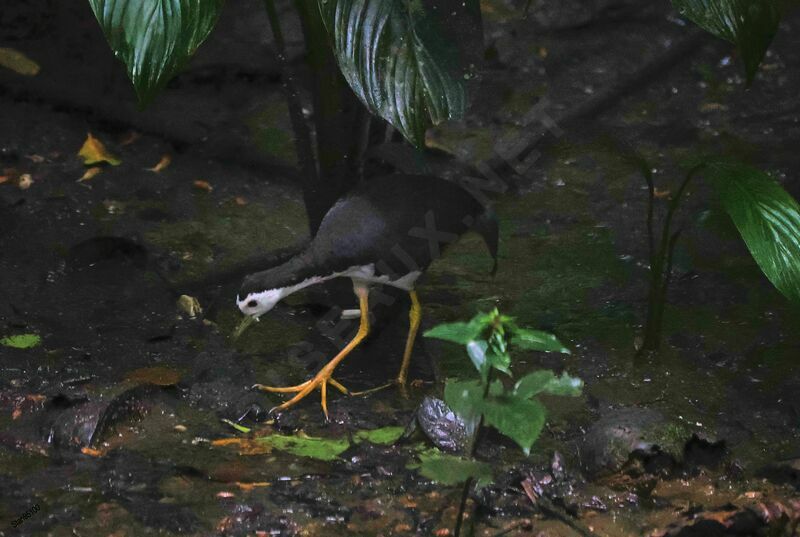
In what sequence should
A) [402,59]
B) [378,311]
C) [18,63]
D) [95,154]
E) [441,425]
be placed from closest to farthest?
1. [402,59]
2. [441,425]
3. [378,311]
4. [95,154]
5. [18,63]

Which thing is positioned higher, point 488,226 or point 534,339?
point 534,339

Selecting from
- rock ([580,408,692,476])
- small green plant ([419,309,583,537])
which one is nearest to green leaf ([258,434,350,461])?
rock ([580,408,692,476])

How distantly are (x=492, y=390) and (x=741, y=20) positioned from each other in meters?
1.27

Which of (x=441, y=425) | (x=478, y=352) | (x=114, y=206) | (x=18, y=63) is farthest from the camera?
(x=18, y=63)

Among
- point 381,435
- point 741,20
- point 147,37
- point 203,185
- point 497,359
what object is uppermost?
point 741,20

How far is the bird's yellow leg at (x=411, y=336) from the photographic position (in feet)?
10.1

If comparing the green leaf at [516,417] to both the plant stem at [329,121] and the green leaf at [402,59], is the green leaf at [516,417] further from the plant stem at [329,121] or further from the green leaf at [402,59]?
the plant stem at [329,121]

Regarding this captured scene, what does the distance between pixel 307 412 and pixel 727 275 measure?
4.90ft

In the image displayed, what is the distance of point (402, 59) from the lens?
8.58 ft

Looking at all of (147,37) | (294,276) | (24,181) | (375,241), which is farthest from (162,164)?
(147,37)

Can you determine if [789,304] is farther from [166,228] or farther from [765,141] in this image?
[166,228]

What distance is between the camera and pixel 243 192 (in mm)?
4230

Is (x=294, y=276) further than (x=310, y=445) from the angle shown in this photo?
Yes

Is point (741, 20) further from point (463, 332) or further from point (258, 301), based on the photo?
point (258, 301)
